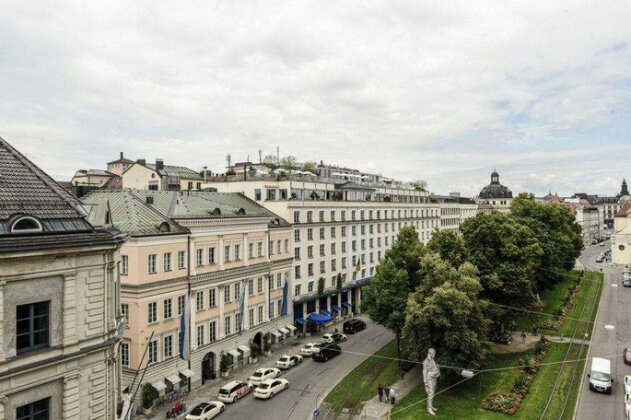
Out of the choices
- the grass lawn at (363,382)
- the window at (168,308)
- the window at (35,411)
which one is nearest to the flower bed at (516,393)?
the grass lawn at (363,382)

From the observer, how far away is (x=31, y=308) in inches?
775

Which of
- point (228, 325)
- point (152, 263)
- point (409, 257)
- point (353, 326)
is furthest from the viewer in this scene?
point (353, 326)

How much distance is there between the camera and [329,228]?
7406 cm

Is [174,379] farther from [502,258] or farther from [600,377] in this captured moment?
[502,258]

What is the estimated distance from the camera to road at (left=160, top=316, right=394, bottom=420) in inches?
1618

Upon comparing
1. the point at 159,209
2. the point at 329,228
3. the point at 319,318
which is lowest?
the point at 319,318

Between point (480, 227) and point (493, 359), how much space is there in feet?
50.9

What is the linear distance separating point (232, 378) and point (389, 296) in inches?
743

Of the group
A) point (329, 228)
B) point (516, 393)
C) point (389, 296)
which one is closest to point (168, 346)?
point (389, 296)

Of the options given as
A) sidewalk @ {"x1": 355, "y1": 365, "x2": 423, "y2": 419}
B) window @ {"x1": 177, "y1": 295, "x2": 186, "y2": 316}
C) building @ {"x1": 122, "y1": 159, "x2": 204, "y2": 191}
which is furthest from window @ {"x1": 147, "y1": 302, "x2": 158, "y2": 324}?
building @ {"x1": 122, "y1": 159, "x2": 204, "y2": 191}

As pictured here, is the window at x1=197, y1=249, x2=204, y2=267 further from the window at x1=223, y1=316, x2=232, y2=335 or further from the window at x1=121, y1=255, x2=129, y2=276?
the window at x1=121, y1=255, x2=129, y2=276

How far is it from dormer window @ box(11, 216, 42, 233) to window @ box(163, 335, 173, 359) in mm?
27012

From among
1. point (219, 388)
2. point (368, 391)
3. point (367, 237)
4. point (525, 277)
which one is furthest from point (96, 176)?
point (525, 277)

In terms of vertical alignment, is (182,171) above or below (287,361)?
above
